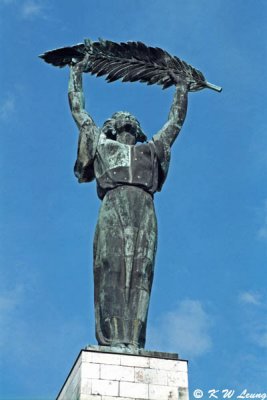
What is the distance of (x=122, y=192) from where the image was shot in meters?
17.7

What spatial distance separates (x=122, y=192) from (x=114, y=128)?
72.1 inches

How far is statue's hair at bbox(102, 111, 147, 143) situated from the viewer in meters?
18.9

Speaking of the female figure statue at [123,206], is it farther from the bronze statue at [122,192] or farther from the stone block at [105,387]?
the stone block at [105,387]

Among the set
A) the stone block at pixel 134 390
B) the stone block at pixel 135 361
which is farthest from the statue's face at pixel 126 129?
the stone block at pixel 134 390

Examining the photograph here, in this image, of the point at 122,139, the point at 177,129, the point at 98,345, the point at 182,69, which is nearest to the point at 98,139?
the point at 122,139

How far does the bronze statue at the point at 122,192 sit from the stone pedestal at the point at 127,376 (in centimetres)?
51

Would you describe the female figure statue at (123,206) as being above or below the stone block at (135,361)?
above

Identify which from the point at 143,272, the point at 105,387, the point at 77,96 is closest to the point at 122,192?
the point at 143,272

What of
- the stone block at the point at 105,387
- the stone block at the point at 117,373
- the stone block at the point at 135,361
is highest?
the stone block at the point at 135,361

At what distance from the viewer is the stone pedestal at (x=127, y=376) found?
15.0 meters

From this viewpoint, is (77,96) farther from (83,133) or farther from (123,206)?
(123,206)

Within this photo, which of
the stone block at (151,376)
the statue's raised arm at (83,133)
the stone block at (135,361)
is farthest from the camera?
the statue's raised arm at (83,133)

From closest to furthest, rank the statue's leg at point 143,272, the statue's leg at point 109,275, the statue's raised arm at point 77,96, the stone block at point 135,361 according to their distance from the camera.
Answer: the stone block at point 135,361 < the statue's leg at point 109,275 < the statue's leg at point 143,272 < the statue's raised arm at point 77,96

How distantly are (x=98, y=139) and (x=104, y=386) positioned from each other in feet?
18.7
